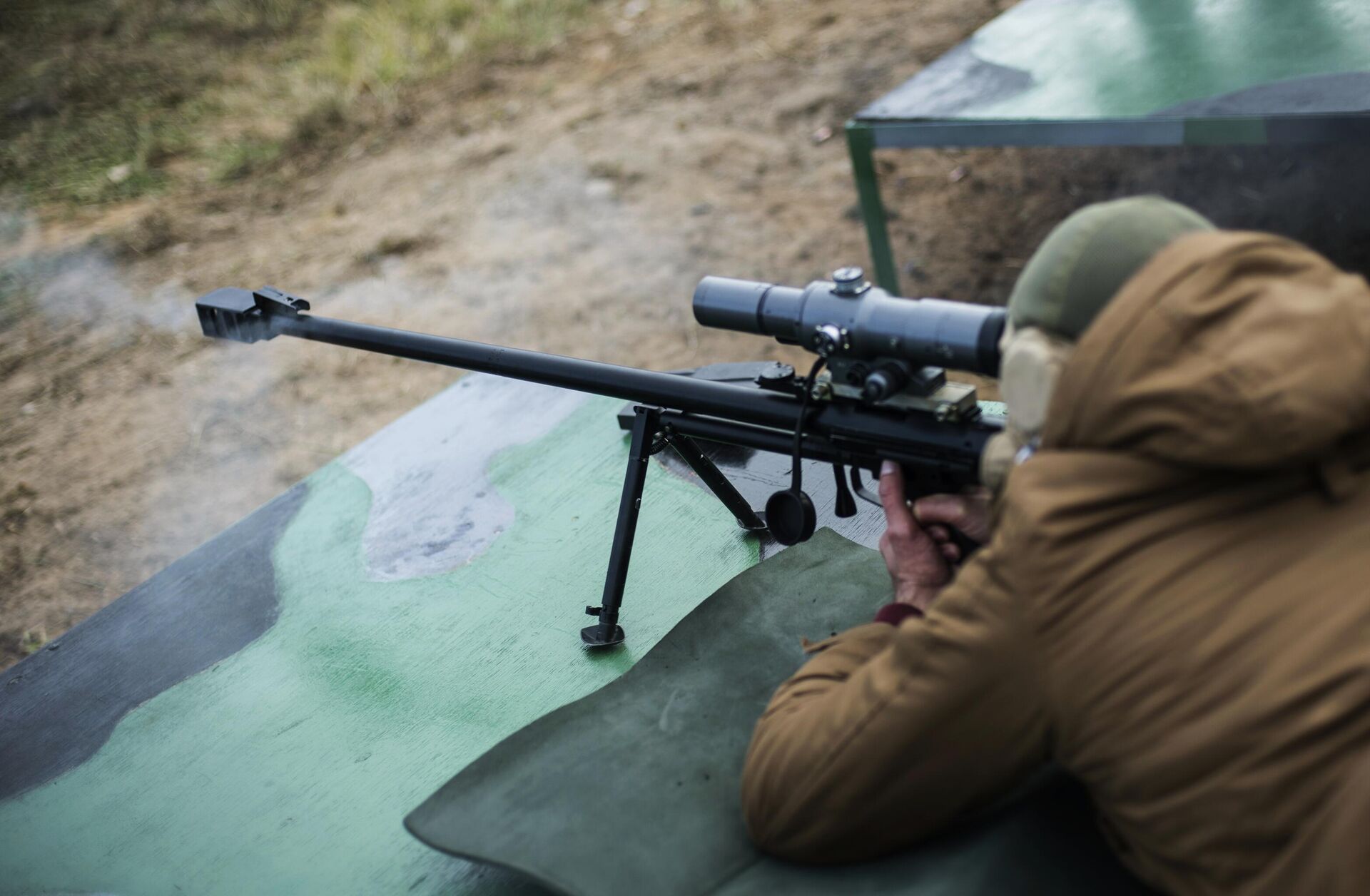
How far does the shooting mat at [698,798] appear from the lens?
4.45ft

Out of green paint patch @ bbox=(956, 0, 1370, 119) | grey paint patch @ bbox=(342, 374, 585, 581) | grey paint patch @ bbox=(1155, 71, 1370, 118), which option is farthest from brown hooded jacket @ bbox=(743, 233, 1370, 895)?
green paint patch @ bbox=(956, 0, 1370, 119)

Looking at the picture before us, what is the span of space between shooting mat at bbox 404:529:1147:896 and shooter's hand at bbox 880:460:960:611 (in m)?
0.30

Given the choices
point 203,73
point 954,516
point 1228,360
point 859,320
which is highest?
point 203,73

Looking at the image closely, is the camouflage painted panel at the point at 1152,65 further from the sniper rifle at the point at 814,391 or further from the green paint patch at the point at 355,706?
the sniper rifle at the point at 814,391

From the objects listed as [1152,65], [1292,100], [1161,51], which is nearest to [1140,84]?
[1152,65]

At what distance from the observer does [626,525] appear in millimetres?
2090

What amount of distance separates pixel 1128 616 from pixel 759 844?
2.06ft

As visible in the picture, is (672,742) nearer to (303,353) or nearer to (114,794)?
(114,794)

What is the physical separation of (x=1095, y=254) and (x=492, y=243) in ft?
16.7

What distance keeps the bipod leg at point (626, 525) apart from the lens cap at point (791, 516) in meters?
0.28

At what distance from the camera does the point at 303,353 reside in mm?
5414

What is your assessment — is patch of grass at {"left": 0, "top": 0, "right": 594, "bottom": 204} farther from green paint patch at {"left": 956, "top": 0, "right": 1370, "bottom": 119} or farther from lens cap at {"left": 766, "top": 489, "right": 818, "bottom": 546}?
lens cap at {"left": 766, "top": 489, "right": 818, "bottom": 546}

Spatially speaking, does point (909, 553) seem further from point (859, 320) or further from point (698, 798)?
point (698, 798)

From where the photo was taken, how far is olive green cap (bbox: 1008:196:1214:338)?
1.13 meters
